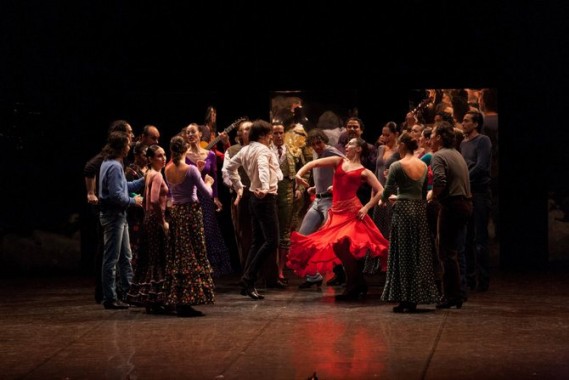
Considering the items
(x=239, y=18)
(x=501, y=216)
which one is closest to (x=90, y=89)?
(x=239, y=18)

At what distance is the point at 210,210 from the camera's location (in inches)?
462

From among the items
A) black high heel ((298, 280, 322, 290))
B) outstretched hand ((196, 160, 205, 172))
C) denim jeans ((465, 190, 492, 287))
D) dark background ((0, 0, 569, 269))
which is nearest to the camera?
denim jeans ((465, 190, 492, 287))

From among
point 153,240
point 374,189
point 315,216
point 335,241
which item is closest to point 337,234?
point 335,241

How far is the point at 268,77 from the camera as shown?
13.1 metres

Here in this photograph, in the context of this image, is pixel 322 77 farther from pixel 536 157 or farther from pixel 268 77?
pixel 536 157

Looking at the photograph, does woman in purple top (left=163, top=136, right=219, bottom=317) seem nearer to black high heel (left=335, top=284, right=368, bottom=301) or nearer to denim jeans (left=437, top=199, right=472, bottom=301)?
black high heel (left=335, top=284, right=368, bottom=301)

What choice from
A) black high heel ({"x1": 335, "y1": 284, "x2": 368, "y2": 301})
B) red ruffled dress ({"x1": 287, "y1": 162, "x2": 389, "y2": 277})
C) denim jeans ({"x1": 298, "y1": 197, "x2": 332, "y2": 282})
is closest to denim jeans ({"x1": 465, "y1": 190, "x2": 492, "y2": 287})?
red ruffled dress ({"x1": 287, "y1": 162, "x2": 389, "y2": 277})

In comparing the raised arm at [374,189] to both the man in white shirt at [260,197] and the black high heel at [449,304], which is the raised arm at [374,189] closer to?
the man in white shirt at [260,197]

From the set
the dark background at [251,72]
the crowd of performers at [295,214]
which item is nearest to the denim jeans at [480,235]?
the crowd of performers at [295,214]

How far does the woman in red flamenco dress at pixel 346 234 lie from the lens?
394 inches

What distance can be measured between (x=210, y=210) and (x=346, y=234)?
223cm

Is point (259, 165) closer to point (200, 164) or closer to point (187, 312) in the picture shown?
point (200, 164)

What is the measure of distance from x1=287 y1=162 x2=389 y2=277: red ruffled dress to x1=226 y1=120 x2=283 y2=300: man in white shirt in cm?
27

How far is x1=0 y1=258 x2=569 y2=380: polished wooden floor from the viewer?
23.0ft
